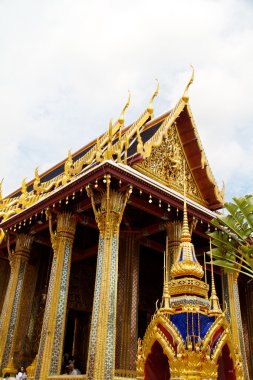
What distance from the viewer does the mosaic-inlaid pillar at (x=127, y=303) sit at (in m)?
9.32

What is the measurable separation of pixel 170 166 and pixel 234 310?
3856 mm

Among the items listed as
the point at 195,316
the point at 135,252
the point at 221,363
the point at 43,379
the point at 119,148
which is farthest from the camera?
the point at 135,252

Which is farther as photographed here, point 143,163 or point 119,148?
point 143,163

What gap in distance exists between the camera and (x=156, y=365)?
4297 millimetres

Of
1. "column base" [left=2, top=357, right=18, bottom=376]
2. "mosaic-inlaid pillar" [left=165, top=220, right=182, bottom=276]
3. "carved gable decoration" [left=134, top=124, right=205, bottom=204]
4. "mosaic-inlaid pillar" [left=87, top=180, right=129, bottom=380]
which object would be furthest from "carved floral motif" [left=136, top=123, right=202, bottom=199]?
"column base" [left=2, top=357, right=18, bottom=376]

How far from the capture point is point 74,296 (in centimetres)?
1161

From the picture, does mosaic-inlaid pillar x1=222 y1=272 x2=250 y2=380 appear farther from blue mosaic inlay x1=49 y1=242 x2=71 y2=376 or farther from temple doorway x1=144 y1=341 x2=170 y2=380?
temple doorway x1=144 y1=341 x2=170 y2=380

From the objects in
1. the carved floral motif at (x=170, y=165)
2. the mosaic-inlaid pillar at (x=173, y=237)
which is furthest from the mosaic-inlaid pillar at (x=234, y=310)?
the carved floral motif at (x=170, y=165)

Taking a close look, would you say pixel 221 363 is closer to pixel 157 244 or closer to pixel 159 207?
pixel 159 207

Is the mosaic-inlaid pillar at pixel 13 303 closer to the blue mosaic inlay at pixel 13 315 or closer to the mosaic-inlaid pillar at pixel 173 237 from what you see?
the blue mosaic inlay at pixel 13 315

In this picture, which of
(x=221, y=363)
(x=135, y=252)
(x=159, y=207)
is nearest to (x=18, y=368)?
(x=135, y=252)

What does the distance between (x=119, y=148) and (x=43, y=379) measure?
4745 millimetres

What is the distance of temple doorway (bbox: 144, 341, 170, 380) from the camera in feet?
13.8

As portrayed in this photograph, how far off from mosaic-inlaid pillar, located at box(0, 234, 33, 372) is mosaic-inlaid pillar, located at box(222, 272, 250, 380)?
16.5ft
